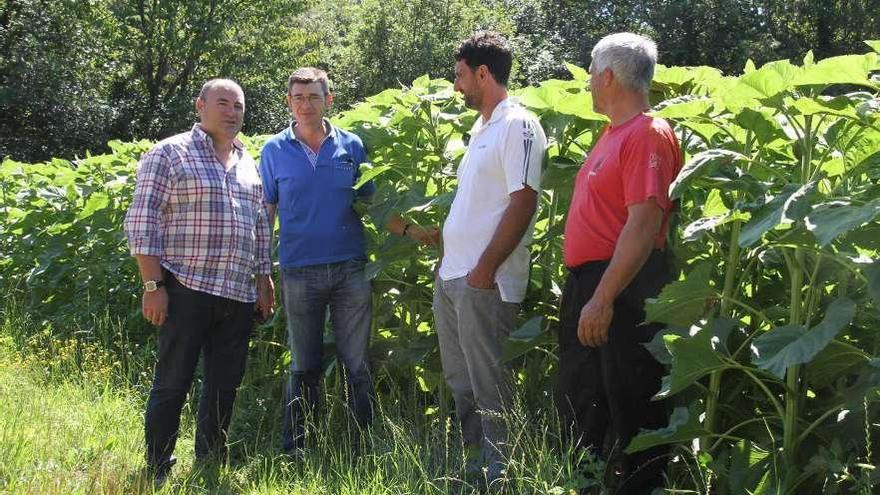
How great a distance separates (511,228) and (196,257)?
1.47m

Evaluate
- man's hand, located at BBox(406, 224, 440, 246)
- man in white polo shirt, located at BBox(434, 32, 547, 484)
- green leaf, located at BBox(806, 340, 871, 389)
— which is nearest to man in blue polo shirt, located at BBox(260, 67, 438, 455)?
man's hand, located at BBox(406, 224, 440, 246)

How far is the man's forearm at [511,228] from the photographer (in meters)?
4.04

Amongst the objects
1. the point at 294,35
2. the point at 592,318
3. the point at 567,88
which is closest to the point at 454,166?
the point at 567,88

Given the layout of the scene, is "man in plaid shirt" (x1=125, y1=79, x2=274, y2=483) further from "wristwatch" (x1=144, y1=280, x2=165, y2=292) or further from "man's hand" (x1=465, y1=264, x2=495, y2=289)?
"man's hand" (x1=465, y1=264, x2=495, y2=289)

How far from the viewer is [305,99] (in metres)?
5.00

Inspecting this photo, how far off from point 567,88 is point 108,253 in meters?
4.17

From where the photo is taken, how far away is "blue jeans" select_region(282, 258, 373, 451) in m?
5.00

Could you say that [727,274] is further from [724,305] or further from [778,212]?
[778,212]

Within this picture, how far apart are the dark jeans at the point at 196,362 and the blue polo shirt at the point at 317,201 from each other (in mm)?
370

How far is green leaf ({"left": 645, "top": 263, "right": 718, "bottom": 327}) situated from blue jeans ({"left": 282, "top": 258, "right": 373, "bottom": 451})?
1.89m

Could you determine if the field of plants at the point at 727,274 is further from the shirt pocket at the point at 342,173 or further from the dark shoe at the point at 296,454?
the dark shoe at the point at 296,454

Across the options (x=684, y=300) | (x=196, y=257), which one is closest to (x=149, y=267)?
(x=196, y=257)

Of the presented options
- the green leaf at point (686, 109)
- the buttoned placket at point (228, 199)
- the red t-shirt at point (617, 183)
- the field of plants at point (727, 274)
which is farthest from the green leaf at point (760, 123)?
the buttoned placket at point (228, 199)

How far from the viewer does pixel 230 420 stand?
5086 millimetres
